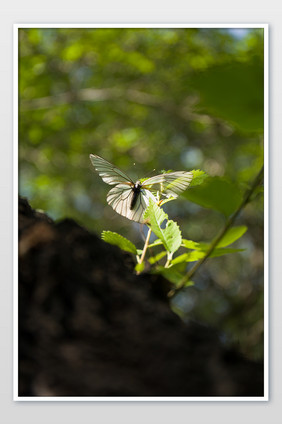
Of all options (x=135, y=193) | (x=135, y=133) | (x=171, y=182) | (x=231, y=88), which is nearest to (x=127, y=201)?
(x=135, y=193)

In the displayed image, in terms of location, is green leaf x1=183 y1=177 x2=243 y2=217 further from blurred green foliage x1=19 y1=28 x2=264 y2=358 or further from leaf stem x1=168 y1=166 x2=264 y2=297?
blurred green foliage x1=19 y1=28 x2=264 y2=358

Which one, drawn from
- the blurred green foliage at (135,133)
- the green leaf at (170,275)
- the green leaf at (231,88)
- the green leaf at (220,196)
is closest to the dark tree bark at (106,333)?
the green leaf at (170,275)

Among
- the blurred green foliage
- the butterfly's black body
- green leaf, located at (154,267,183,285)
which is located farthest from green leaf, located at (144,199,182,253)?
the blurred green foliage

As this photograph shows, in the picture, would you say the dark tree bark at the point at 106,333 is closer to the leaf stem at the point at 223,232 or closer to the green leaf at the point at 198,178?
the leaf stem at the point at 223,232
